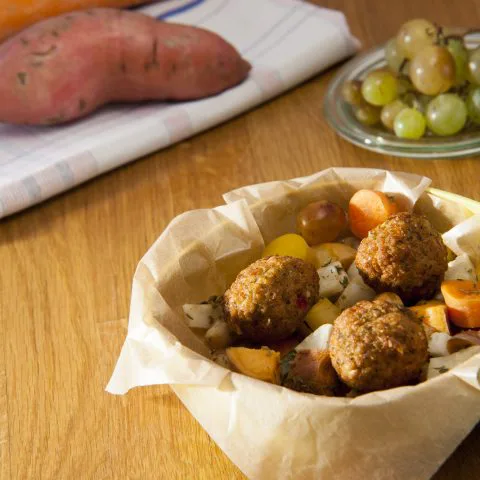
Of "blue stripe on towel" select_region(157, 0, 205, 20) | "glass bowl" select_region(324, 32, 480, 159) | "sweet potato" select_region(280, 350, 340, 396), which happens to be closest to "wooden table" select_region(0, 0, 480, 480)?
"glass bowl" select_region(324, 32, 480, 159)

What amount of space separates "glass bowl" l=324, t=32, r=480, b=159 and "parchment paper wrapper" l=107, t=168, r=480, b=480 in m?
0.30

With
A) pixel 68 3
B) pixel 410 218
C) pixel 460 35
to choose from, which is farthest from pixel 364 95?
pixel 68 3

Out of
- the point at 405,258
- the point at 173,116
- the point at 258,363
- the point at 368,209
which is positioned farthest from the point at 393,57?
the point at 258,363

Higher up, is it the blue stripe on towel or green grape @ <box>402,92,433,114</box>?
green grape @ <box>402,92,433,114</box>

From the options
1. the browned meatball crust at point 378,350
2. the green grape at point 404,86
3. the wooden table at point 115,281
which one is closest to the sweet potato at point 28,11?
the wooden table at point 115,281

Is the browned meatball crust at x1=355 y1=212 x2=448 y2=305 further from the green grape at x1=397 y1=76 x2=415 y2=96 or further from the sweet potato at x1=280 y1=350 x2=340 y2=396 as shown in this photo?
the green grape at x1=397 y1=76 x2=415 y2=96

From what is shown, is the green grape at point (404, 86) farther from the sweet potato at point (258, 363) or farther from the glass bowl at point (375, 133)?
the sweet potato at point (258, 363)

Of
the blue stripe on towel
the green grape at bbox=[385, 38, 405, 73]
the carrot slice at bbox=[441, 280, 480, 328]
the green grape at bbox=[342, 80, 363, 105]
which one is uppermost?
the carrot slice at bbox=[441, 280, 480, 328]

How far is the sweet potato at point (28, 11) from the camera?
4.48ft

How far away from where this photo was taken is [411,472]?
65 cm

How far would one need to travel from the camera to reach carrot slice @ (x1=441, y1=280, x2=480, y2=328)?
28.0 inches

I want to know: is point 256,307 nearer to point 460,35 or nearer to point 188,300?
point 188,300

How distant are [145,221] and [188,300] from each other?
33 cm

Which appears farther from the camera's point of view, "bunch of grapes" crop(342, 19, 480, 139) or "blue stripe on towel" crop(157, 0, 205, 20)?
"blue stripe on towel" crop(157, 0, 205, 20)
